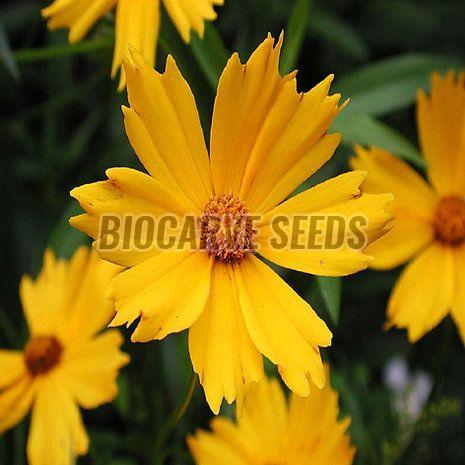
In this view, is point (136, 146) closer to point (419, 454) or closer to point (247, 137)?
point (247, 137)

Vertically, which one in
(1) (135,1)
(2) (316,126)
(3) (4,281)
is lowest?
(2) (316,126)

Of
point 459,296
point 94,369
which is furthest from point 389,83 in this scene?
point 94,369

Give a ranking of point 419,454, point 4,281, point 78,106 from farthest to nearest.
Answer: point 78,106 < point 4,281 < point 419,454

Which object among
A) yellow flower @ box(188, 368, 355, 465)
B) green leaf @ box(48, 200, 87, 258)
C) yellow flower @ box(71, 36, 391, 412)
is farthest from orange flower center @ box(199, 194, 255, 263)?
green leaf @ box(48, 200, 87, 258)

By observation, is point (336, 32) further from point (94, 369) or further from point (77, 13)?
point (94, 369)

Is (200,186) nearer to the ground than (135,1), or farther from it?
nearer to the ground

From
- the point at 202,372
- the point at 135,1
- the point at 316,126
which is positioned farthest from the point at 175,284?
the point at 135,1

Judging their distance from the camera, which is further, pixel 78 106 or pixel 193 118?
pixel 78 106
